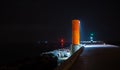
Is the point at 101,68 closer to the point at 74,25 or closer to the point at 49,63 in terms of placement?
the point at 49,63

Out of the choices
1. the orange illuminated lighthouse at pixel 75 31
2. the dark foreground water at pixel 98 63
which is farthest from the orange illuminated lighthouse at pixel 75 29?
the dark foreground water at pixel 98 63

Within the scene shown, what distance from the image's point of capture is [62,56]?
42.1 meters

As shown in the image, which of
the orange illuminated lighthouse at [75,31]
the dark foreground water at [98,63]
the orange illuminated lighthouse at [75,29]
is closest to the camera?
the dark foreground water at [98,63]

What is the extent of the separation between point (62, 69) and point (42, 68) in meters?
18.7

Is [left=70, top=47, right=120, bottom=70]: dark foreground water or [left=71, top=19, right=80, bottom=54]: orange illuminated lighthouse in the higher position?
[left=71, top=19, right=80, bottom=54]: orange illuminated lighthouse

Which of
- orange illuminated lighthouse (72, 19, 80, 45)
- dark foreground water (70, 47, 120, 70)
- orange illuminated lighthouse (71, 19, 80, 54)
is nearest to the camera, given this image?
dark foreground water (70, 47, 120, 70)

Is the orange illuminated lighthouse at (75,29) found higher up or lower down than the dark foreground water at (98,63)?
higher up

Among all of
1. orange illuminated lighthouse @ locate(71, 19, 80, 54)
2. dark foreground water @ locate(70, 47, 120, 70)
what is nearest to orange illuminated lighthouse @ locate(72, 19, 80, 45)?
orange illuminated lighthouse @ locate(71, 19, 80, 54)

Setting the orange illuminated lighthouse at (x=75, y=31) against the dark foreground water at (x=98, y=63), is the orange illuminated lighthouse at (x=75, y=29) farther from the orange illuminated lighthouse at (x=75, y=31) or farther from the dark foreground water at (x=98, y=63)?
the dark foreground water at (x=98, y=63)

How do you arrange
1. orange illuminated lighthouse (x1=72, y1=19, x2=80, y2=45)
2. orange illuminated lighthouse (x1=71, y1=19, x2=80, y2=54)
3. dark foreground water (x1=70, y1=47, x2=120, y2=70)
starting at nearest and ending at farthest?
dark foreground water (x1=70, y1=47, x2=120, y2=70), orange illuminated lighthouse (x1=71, y1=19, x2=80, y2=54), orange illuminated lighthouse (x1=72, y1=19, x2=80, y2=45)

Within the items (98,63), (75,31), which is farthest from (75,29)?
(98,63)

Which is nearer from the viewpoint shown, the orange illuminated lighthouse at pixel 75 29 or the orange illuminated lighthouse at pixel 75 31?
the orange illuminated lighthouse at pixel 75 31

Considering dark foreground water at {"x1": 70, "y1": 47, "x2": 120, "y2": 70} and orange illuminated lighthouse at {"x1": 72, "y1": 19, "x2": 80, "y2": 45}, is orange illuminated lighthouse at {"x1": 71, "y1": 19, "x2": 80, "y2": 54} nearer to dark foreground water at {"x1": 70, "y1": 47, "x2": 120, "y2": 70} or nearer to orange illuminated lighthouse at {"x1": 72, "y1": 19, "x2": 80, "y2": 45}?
orange illuminated lighthouse at {"x1": 72, "y1": 19, "x2": 80, "y2": 45}

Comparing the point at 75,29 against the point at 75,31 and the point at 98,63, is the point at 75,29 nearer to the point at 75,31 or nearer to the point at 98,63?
the point at 75,31
